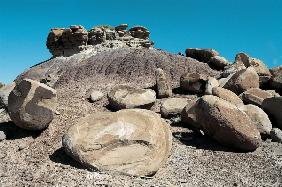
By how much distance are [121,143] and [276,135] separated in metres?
6.50

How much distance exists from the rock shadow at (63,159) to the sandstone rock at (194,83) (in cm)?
Answer: 970

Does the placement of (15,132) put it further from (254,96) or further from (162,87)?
(254,96)

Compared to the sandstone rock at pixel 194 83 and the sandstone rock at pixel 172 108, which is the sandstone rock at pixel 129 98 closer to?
the sandstone rock at pixel 172 108

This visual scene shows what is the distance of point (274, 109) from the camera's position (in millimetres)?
17875

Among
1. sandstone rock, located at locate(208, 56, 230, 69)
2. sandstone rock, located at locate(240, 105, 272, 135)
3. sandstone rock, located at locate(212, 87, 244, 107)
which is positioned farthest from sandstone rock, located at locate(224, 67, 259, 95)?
sandstone rock, located at locate(208, 56, 230, 69)

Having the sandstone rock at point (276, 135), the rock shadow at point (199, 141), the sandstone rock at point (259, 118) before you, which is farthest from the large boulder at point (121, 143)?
the sandstone rock at point (276, 135)

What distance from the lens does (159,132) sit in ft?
45.4

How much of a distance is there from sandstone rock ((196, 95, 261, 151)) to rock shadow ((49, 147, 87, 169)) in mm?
4892

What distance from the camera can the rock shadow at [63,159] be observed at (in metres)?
13.3

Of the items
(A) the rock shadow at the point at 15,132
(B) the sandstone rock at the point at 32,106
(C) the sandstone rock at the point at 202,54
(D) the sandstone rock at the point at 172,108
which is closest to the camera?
(B) the sandstone rock at the point at 32,106

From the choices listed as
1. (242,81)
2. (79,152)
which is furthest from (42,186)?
(242,81)

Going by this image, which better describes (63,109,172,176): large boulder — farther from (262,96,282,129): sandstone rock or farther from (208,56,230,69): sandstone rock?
(208,56,230,69): sandstone rock

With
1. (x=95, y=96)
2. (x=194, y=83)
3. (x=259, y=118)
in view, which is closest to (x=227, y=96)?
(x=259, y=118)

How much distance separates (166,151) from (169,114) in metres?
4.66
